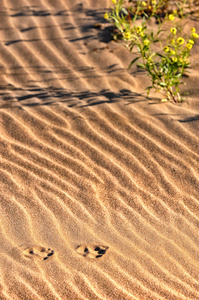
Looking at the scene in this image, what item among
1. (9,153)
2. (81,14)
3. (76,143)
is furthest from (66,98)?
(81,14)

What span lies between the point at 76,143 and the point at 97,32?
6.44 feet

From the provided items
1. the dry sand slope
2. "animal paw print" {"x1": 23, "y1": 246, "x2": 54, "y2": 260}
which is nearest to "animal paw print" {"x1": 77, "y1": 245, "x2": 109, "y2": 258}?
the dry sand slope

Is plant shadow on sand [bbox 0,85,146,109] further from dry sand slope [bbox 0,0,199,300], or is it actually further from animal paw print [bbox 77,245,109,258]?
animal paw print [bbox 77,245,109,258]

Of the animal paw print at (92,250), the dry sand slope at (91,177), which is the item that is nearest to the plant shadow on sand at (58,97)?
the dry sand slope at (91,177)

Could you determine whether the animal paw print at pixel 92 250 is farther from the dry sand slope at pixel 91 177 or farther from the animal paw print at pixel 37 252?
the animal paw print at pixel 37 252

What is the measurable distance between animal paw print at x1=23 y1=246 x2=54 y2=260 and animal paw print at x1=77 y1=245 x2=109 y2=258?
0.57ft

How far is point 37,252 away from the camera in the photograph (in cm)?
229

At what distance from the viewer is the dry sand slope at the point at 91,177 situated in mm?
2186

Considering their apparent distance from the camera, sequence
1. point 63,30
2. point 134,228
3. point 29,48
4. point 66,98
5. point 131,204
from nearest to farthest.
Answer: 1. point 134,228
2. point 131,204
3. point 66,98
4. point 29,48
5. point 63,30

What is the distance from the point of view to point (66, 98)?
358cm

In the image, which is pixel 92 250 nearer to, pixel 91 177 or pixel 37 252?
pixel 37 252

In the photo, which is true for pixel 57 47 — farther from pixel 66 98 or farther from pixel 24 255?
pixel 24 255

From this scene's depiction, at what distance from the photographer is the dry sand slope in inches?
86.0

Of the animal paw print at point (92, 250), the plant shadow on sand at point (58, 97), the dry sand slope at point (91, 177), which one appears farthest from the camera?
the plant shadow on sand at point (58, 97)
